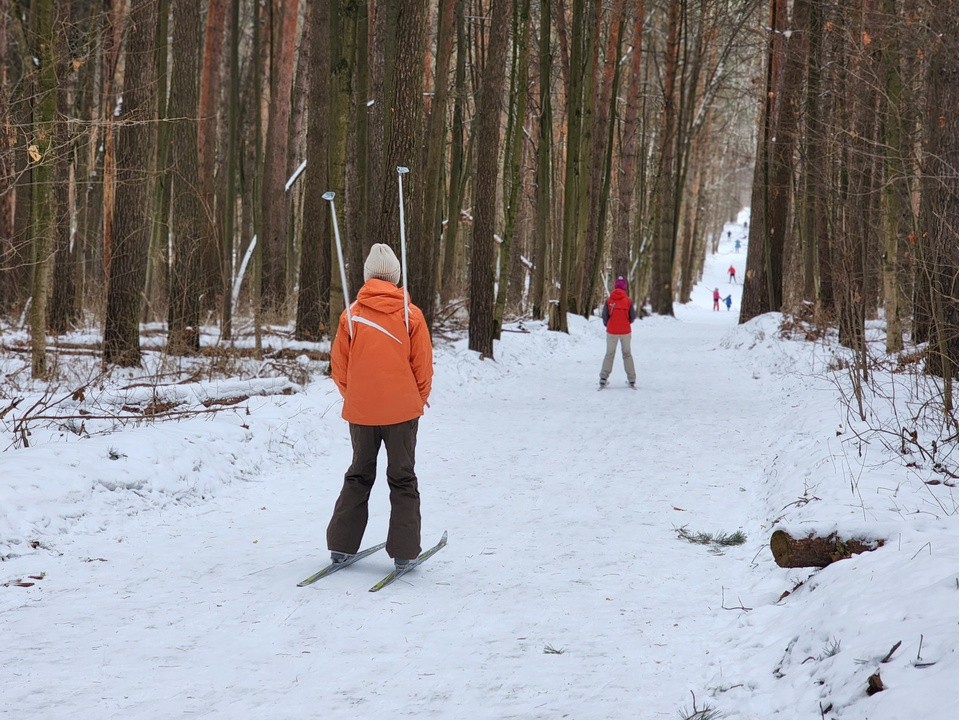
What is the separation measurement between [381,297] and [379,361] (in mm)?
416

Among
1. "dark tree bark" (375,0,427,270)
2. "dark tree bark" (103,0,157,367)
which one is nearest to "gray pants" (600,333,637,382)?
"dark tree bark" (375,0,427,270)

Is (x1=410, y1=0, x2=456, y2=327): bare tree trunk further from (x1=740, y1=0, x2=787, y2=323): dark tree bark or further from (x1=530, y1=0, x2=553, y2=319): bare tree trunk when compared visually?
(x1=740, y1=0, x2=787, y2=323): dark tree bark

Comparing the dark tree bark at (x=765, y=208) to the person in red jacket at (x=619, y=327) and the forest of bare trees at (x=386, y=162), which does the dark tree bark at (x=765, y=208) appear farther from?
the person in red jacket at (x=619, y=327)

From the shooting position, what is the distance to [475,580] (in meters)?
5.57

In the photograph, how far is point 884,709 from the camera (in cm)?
319

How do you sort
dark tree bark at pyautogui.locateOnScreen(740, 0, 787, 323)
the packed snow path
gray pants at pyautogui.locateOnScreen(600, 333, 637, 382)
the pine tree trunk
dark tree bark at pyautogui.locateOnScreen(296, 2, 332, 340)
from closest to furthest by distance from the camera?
the packed snow path
the pine tree trunk
gray pants at pyautogui.locateOnScreen(600, 333, 637, 382)
dark tree bark at pyautogui.locateOnScreen(296, 2, 332, 340)
dark tree bark at pyautogui.locateOnScreen(740, 0, 787, 323)

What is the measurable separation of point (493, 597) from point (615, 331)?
9813mm

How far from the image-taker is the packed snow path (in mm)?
3920

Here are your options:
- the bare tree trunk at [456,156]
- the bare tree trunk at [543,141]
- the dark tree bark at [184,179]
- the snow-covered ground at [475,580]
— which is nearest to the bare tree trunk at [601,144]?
the bare tree trunk at [543,141]

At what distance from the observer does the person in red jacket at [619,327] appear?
14.6 metres

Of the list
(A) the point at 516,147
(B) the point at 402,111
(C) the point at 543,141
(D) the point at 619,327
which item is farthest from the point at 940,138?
(C) the point at 543,141

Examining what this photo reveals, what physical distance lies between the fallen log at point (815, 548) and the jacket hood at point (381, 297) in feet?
9.17

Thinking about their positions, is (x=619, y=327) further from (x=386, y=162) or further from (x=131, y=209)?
(x=131, y=209)

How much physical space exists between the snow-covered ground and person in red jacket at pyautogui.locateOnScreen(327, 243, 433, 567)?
318 mm
